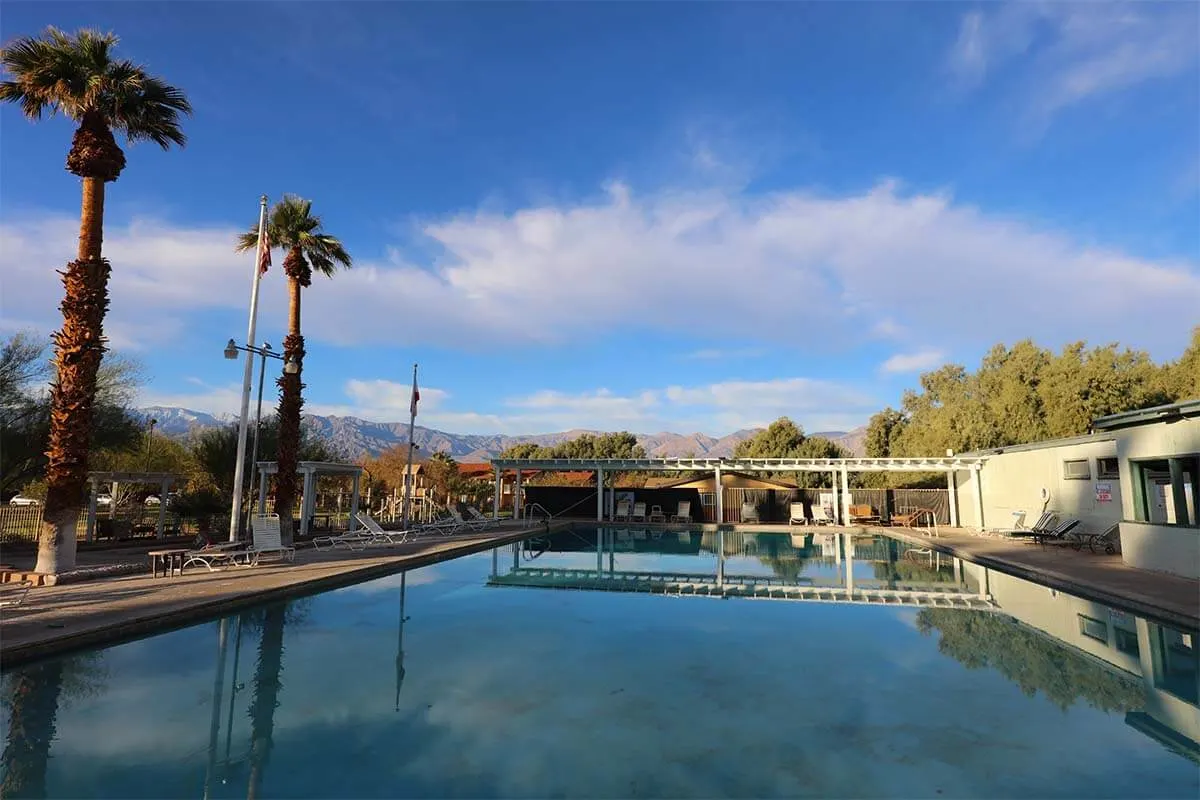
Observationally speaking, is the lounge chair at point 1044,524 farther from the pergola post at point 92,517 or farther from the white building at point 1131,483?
the pergola post at point 92,517

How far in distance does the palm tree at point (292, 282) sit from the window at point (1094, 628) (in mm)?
14936

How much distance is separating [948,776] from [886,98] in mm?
15401

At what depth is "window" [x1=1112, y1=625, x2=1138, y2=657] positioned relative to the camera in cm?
668

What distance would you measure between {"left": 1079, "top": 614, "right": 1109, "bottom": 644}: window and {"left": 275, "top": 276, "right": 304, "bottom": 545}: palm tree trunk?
14.5 m

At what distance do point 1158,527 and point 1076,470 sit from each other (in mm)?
6356

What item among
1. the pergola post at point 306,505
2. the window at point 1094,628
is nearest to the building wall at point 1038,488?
the window at point 1094,628

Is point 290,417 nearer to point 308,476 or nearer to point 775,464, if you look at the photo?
point 308,476

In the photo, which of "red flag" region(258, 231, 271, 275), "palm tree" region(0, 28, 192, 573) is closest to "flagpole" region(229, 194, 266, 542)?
"red flag" region(258, 231, 271, 275)

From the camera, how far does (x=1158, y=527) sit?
10.2 m

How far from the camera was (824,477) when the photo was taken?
4603 cm

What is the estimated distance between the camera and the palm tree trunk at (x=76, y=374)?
30.9 ft

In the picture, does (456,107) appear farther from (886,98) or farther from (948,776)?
(948,776)

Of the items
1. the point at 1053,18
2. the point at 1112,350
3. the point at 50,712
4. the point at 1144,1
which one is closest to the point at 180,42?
the point at 50,712

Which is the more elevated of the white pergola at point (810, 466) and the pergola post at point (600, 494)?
the white pergola at point (810, 466)
